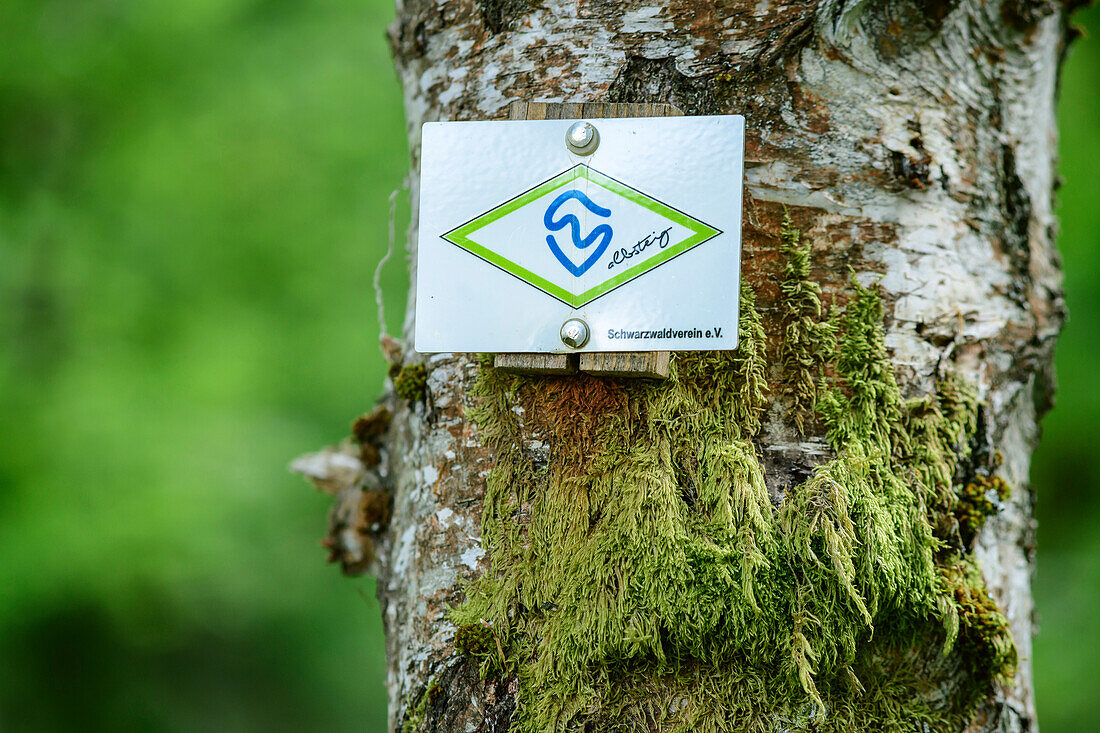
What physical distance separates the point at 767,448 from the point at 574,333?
11.2 inches

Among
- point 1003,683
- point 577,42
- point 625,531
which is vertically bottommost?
point 1003,683

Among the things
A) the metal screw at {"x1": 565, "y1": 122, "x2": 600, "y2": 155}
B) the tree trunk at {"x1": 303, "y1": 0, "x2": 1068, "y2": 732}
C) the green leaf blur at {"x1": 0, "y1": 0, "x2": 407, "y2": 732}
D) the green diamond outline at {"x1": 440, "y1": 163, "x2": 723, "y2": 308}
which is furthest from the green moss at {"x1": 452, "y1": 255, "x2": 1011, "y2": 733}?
the green leaf blur at {"x1": 0, "y1": 0, "x2": 407, "y2": 732}

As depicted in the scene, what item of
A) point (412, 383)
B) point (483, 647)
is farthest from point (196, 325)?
point (483, 647)

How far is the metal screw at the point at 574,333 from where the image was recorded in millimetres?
1018

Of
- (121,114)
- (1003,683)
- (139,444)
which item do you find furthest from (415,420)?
(121,114)

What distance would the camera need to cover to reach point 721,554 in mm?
996

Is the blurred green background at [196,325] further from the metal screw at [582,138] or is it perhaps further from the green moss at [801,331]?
the metal screw at [582,138]

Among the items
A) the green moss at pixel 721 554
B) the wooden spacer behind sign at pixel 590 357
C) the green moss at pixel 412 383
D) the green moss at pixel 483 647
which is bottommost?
the green moss at pixel 483 647

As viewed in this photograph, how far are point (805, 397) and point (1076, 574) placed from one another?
301cm

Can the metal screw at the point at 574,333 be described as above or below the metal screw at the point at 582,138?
below

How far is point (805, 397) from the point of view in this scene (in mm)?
1083

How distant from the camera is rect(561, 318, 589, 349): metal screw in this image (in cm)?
102

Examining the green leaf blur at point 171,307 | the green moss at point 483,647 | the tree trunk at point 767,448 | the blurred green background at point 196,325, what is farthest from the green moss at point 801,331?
the green leaf blur at point 171,307

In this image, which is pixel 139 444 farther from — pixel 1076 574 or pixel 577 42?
pixel 1076 574
